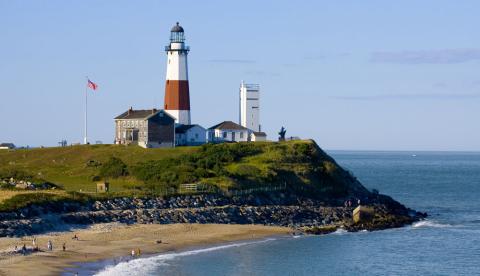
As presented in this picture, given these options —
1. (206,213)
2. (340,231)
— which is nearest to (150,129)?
(206,213)

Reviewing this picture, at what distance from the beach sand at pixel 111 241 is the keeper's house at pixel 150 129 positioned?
102 feet

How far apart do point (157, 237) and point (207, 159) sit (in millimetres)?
24249

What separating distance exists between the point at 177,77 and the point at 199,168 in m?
19.0

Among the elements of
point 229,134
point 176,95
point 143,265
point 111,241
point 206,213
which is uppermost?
point 176,95

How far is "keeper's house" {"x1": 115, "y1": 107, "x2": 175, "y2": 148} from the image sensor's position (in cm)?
9212

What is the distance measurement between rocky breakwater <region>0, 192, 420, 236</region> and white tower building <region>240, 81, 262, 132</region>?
1183 inches

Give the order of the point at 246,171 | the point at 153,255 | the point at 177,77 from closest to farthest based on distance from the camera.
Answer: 1. the point at 153,255
2. the point at 246,171
3. the point at 177,77

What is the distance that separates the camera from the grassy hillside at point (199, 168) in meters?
74.5

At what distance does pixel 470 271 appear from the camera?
50188mm

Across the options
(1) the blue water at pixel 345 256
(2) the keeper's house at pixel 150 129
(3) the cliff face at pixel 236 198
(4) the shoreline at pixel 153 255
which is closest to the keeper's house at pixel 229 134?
(2) the keeper's house at pixel 150 129

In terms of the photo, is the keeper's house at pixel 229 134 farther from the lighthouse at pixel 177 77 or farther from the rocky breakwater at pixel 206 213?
the rocky breakwater at pixel 206 213

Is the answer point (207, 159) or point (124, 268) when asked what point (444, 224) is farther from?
point (124, 268)

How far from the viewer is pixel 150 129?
9256 cm

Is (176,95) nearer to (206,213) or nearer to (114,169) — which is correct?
(114,169)
